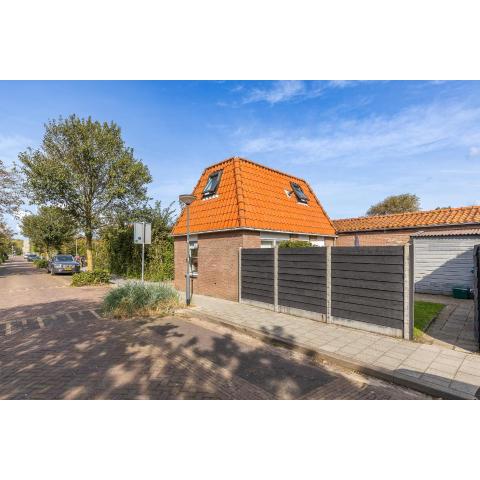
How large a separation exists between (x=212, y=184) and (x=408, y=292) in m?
8.92

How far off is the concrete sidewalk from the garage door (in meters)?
7.84

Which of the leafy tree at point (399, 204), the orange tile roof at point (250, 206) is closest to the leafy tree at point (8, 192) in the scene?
the orange tile roof at point (250, 206)

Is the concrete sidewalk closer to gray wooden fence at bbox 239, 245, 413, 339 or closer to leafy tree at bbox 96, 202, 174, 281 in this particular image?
gray wooden fence at bbox 239, 245, 413, 339

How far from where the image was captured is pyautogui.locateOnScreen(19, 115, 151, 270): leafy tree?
15.2 meters

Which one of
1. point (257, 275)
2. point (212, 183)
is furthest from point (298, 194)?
point (257, 275)

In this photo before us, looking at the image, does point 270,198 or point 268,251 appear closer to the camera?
point 268,251

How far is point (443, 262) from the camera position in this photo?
11523 millimetres

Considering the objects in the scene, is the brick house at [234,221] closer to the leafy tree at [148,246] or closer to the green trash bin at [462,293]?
the leafy tree at [148,246]

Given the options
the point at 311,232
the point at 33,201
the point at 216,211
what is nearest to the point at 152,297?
the point at 216,211

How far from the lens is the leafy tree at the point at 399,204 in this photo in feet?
123

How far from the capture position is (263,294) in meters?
8.71

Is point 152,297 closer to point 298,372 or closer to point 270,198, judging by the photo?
point 298,372

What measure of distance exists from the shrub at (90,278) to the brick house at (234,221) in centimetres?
560
